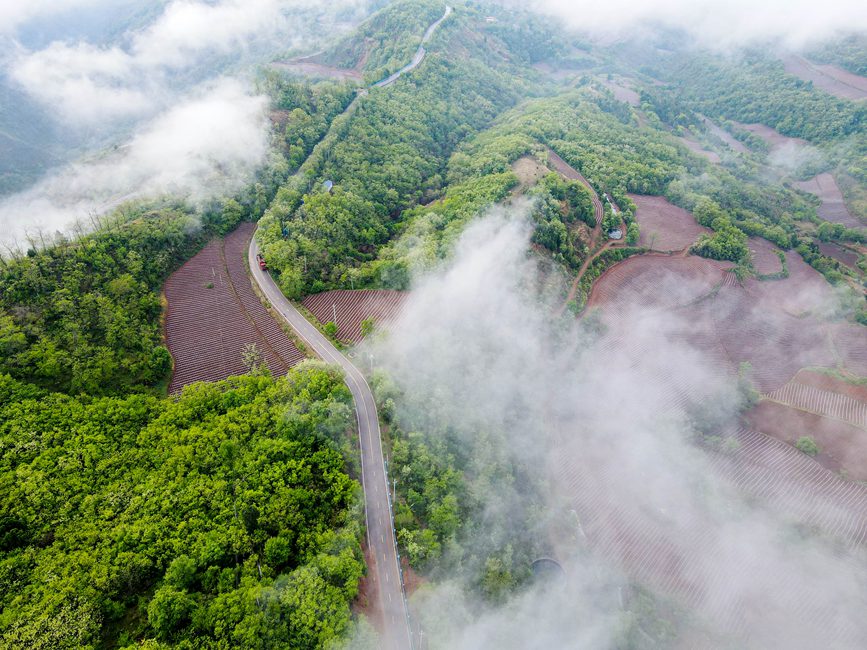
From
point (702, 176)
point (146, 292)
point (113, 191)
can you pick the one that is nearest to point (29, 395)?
point (146, 292)

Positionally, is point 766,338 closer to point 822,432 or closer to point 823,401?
point 823,401

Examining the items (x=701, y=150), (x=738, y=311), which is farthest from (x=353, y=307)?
(x=701, y=150)

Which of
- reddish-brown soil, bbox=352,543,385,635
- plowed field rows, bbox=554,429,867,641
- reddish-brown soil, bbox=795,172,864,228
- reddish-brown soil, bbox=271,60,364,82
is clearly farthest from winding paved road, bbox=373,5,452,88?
reddish-brown soil, bbox=352,543,385,635

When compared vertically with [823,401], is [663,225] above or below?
above

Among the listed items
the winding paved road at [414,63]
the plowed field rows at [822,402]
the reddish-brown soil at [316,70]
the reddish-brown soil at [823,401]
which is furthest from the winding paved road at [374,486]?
the reddish-brown soil at [316,70]

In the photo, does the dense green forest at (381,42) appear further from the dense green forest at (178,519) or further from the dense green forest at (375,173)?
the dense green forest at (178,519)
